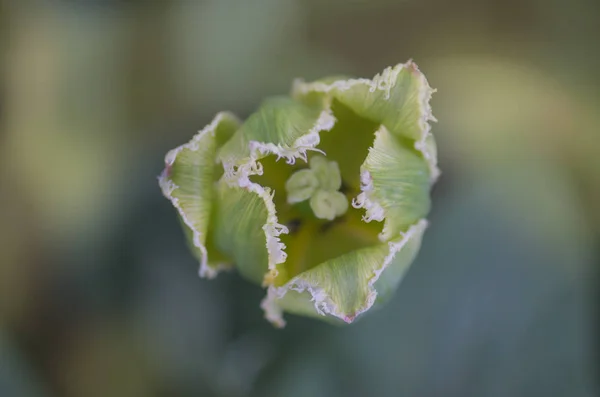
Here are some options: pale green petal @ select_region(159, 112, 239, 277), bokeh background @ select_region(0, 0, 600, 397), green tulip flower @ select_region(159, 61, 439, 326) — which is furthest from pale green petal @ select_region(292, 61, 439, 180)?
bokeh background @ select_region(0, 0, 600, 397)

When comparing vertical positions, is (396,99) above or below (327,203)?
above

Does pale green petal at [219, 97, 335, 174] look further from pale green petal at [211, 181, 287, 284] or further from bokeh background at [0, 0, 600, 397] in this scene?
bokeh background at [0, 0, 600, 397]

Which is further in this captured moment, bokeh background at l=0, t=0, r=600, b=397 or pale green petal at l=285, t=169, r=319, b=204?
bokeh background at l=0, t=0, r=600, b=397

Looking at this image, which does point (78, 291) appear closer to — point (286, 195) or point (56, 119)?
point (56, 119)

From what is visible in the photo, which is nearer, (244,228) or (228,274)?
(244,228)

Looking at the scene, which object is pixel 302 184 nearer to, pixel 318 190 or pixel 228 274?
pixel 318 190

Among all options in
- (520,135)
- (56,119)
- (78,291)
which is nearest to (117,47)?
(56,119)

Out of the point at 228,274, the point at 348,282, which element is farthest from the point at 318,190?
the point at 228,274
